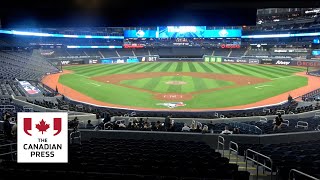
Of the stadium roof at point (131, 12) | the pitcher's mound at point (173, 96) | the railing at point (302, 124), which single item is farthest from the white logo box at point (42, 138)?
the pitcher's mound at point (173, 96)

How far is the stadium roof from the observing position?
5754mm

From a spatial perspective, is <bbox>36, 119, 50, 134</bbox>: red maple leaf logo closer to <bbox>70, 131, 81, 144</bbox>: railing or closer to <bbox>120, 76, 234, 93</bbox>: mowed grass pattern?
<bbox>70, 131, 81, 144</bbox>: railing

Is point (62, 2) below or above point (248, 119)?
above

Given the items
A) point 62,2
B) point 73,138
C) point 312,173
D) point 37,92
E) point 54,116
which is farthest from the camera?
point 37,92

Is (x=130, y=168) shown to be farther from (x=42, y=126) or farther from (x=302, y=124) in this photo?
(x=302, y=124)

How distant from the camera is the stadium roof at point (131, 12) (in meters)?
5.75

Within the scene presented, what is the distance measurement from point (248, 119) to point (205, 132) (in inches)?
417

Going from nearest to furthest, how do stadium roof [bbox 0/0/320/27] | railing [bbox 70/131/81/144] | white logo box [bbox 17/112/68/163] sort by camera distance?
1. stadium roof [bbox 0/0/320/27]
2. white logo box [bbox 17/112/68/163]
3. railing [bbox 70/131/81/144]

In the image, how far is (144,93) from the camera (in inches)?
1555

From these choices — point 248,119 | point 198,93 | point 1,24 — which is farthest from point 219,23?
point 198,93

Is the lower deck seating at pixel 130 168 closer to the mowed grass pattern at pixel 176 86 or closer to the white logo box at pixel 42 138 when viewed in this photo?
the white logo box at pixel 42 138

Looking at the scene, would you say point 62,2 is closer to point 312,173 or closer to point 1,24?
point 1,24

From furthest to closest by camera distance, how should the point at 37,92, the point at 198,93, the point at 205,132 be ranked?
the point at 198,93 → the point at 37,92 → the point at 205,132

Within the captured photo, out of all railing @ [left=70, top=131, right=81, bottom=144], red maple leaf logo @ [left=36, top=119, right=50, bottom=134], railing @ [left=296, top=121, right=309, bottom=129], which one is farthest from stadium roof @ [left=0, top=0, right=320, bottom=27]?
railing @ [left=296, top=121, right=309, bottom=129]
